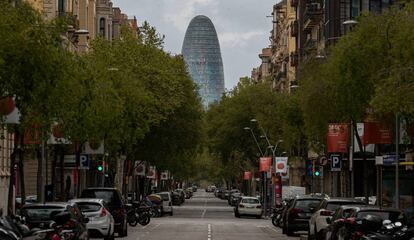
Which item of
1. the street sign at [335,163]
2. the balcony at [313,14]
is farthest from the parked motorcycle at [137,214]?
the balcony at [313,14]

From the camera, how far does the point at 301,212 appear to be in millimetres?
44781

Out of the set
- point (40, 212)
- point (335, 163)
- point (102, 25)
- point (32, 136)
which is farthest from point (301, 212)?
point (102, 25)

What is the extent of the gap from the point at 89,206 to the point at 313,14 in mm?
57969

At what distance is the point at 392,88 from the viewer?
27.8 m

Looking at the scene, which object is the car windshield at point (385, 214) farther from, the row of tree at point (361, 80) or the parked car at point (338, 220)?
the row of tree at point (361, 80)

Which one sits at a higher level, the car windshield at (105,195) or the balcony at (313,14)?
the balcony at (313,14)

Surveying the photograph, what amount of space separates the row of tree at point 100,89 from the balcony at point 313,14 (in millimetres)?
15188

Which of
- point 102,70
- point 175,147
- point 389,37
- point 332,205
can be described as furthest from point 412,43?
point 175,147

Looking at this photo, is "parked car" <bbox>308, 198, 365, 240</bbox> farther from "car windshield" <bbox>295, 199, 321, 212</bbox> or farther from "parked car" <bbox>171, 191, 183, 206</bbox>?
"parked car" <bbox>171, 191, 183, 206</bbox>

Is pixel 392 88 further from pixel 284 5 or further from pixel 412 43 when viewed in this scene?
pixel 284 5

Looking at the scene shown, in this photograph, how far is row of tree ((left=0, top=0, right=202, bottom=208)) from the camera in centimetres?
2738

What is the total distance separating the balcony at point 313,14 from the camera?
3556 inches

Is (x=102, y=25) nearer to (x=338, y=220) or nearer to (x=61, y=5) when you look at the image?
(x=61, y=5)

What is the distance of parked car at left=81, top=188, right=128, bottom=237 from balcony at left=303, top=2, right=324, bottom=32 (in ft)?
160
